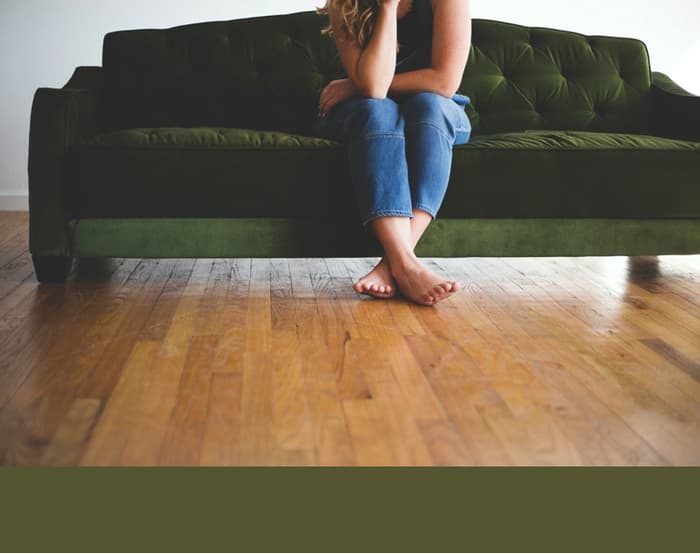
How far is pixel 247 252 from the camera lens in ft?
7.03

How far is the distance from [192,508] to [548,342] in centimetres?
93

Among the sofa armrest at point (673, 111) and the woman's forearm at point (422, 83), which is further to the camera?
the sofa armrest at point (673, 111)

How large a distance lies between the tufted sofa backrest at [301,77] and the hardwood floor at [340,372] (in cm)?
60

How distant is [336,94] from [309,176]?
0.26m

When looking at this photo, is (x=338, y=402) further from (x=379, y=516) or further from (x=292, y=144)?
(x=292, y=144)

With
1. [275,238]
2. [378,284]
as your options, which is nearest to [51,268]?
[275,238]

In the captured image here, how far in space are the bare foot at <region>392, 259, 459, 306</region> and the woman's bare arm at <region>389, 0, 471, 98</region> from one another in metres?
0.49

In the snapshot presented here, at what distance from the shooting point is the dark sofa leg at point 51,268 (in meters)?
2.18

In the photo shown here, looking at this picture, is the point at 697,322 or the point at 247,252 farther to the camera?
the point at 247,252

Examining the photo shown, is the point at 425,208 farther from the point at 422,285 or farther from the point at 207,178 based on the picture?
the point at 207,178

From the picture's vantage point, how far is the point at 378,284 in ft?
6.49

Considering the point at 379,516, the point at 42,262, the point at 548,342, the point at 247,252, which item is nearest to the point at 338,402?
the point at 379,516

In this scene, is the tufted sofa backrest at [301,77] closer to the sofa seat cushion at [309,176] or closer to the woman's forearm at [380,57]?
the sofa seat cushion at [309,176]

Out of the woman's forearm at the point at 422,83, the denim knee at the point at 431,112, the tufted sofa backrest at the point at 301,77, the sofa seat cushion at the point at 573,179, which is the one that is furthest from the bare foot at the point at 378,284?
the tufted sofa backrest at the point at 301,77
